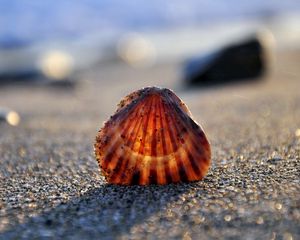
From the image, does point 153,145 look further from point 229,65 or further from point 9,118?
point 229,65

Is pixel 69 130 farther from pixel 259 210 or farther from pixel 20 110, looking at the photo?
pixel 259 210

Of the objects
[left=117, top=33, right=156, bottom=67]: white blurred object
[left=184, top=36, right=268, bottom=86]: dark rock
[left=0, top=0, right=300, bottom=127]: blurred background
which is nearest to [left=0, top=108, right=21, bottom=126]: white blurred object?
[left=0, top=0, right=300, bottom=127]: blurred background

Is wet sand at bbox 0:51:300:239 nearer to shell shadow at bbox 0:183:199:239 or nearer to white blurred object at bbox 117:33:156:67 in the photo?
shell shadow at bbox 0:183:199:239

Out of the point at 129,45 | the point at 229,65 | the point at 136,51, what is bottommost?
the point at 229,65

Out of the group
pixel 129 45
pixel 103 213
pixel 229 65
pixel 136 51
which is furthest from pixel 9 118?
pixel 129 45

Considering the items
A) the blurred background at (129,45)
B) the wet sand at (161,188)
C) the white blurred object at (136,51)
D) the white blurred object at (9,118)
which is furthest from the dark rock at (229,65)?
the white blurred object at (136,51)

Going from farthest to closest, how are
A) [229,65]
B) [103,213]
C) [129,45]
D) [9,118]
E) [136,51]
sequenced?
[129,45]
[136,51]
[229,65]
[9,118]
[103,213]

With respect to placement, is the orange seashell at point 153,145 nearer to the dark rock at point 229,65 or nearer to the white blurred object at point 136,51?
the dark rock at point 229,65
